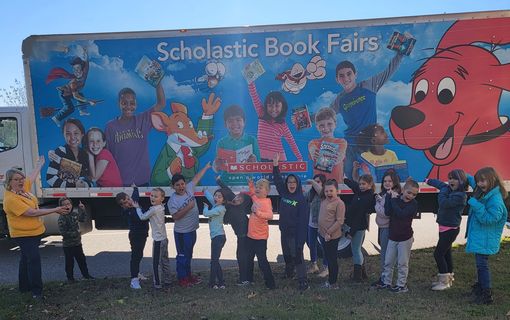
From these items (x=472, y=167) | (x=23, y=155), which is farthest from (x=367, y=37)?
(x=23, y=155)

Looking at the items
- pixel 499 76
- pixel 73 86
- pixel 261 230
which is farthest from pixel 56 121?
pixel 499 76

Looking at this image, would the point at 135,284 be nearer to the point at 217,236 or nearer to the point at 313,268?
the point at 217,236

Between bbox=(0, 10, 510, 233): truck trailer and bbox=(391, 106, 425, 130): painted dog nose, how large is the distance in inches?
0.6

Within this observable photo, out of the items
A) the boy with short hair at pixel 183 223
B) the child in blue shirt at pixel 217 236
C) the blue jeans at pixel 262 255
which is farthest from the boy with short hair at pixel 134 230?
the blue jeans at pixel 262 255

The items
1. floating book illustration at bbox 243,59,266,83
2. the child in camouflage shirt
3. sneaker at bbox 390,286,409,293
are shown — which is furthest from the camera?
floating book illustration at bbox 243,59,266,83

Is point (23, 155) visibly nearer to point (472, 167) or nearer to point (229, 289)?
point (229, 289)

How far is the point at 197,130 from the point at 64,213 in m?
2.09

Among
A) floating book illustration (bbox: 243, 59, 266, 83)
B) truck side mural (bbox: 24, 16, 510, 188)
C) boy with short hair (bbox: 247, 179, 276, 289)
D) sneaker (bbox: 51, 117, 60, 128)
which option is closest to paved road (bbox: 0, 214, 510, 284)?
truck side mural (bbox: 24, 16, 510, 188)

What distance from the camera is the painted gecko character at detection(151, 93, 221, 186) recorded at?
5.77 meters

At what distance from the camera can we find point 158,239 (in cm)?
497

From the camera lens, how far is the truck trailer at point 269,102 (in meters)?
5.49

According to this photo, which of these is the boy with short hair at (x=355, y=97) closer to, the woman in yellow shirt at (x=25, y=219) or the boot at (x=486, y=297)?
the boot at (x=486, y=297)

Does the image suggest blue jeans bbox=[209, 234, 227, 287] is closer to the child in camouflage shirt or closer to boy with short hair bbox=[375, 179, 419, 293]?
the child in camouflage shirt

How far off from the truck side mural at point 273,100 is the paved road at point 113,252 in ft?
4.61
